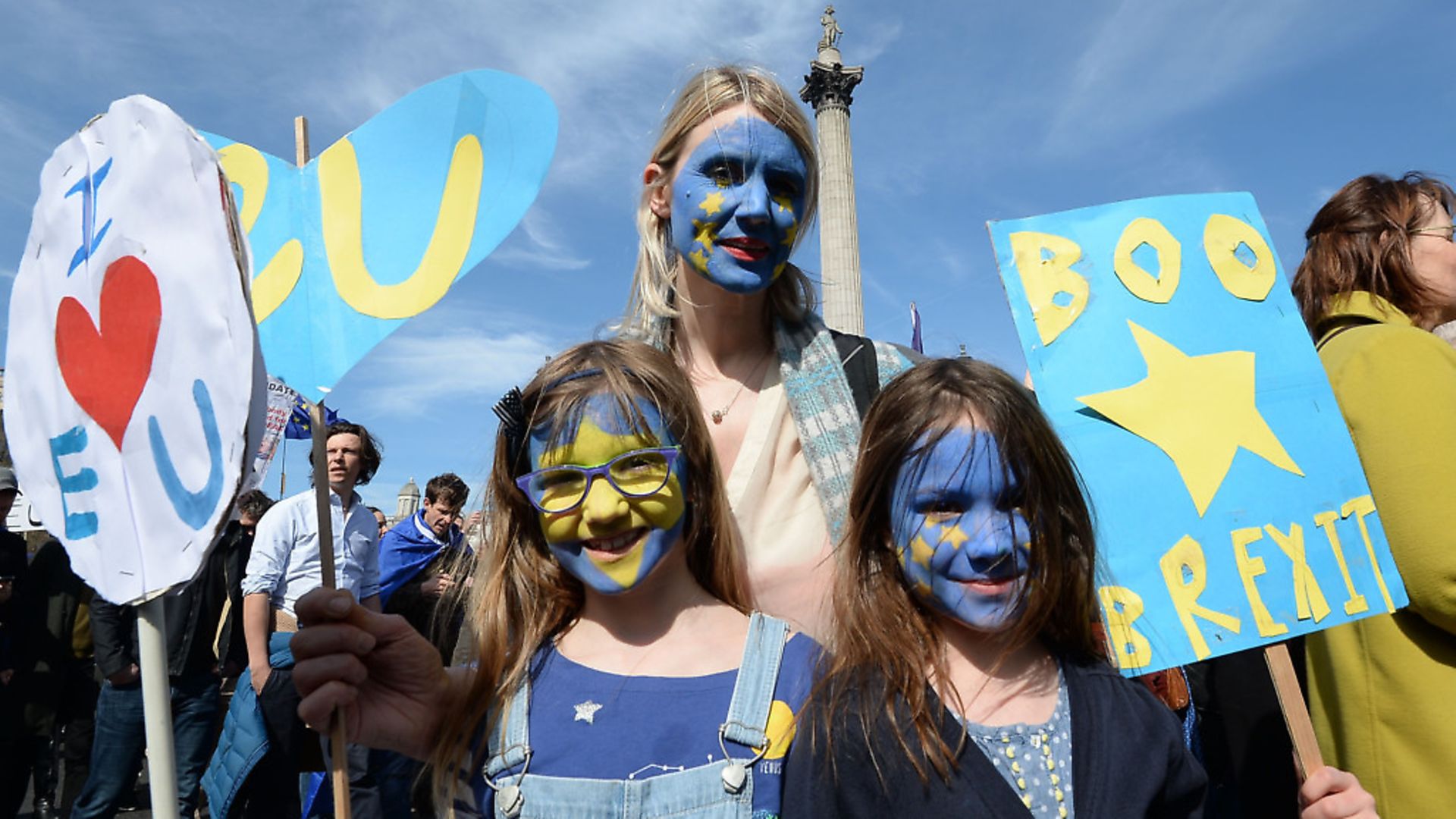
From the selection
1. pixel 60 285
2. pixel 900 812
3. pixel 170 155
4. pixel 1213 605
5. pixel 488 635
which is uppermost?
pixel 170 155

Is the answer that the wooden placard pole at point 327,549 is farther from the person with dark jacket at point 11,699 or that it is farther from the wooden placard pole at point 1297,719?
the person with dark jacket at point 11,699

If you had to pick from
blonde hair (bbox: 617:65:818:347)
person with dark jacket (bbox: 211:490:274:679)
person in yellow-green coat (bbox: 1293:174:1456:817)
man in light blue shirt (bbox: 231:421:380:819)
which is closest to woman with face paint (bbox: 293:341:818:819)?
blonde hair (bbox: 617:65:818:347)

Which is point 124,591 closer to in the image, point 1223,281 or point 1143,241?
point 1143,241

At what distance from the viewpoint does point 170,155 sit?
58.1 inches

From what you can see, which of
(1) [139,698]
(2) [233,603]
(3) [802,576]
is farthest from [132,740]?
(3) [802,576]

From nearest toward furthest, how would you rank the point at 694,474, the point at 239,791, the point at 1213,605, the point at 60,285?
the point at 60,285
the point at 1213,605
the point at 694,474
the point at 239,791

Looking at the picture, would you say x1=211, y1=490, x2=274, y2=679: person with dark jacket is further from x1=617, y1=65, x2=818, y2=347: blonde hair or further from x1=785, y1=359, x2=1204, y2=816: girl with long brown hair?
x1=785, y1=359, x2=1204, y2=816: girl with long brown hair

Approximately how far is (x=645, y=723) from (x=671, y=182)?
1.16 meters

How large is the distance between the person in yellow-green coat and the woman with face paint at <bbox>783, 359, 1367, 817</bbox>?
0.48 metres

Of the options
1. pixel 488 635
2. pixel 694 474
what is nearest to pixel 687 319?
Answer: pixel 694 474

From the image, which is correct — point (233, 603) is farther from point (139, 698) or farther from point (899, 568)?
point (899, 568)

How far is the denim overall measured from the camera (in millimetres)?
1529

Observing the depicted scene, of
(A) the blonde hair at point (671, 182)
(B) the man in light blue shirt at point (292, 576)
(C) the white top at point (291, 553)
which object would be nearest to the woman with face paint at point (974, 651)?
(A) the blonde hair at point (671, 182)

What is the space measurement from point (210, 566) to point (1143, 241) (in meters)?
4.87
